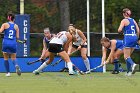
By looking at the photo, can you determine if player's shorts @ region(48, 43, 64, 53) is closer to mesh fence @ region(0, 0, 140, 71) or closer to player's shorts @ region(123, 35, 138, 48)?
player's shorts @ region(123, 35, 138, 48)

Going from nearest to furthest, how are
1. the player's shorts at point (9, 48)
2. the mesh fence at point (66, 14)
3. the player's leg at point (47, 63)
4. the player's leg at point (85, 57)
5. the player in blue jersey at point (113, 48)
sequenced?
the player's shorts at point (9, 48) → the player's leg at point (47, 63) → the player in blue jersey at point (113, 48) → the player's leg at point (85, 57) → the mesh fence at point (66, 14)

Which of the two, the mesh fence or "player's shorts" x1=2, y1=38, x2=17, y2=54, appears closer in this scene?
"player's shorts" x1=2, y1=38, x2=17, y2=54

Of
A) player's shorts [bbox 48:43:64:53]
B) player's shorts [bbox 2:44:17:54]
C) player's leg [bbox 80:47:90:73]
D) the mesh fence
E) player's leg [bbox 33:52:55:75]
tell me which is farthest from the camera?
the mesh fence

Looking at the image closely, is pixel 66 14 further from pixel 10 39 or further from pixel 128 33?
pixel 128 33

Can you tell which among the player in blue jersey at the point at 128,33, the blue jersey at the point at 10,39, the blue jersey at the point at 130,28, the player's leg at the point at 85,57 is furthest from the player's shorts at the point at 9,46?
the player's leg at the point at 85,57

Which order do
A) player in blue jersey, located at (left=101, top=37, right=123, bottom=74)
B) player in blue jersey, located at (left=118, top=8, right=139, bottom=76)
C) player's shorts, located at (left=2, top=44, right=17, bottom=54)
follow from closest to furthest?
player in blue jersey, located at (left=118, top=8, right=139, bottom=76) → player's shorts, located at (left=2, top=44, right=17, bottom=54) → player in blue jersey, located at (left=101, top=37, right=123, bottom=74)

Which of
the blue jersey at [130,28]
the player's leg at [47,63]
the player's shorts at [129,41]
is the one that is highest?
the blue jersey at [130,28]

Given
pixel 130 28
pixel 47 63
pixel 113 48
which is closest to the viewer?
pixel 130 28

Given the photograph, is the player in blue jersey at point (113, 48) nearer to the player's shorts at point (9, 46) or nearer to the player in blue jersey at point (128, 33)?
the player in blue jersey at point (128, 33)

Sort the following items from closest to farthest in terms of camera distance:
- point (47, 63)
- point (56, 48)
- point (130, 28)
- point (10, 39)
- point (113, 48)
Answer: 1. point (130, 28)
2. point (56, 48)
3. point (10, 39)
4. point (47, 63)
5. point (113, 48)

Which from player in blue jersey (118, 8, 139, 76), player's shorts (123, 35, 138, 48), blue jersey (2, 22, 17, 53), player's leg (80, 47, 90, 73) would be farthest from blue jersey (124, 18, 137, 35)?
player's leg (80, 47, 90, 73)

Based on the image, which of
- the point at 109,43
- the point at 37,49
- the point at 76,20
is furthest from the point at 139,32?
the point at 76,20

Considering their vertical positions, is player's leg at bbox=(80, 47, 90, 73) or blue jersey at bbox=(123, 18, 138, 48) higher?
blue jersey at bbox=(123, 18, 138, 48)

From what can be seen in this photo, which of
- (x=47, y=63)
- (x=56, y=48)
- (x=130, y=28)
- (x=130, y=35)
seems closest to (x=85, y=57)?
(x=47, y=63)
